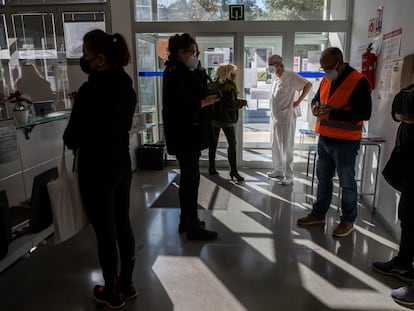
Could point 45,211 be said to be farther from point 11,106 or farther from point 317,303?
point 317,303

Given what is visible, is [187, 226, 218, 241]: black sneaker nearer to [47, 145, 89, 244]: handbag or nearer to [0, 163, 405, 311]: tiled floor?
[0, 163, 405, 311]: tiled floor

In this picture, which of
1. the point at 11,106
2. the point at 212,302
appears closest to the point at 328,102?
the point at 212,302

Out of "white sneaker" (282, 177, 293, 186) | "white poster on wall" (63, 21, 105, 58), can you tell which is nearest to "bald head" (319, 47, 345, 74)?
"white sneaker" (282, 177, 293, 186)

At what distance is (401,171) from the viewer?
200 cm

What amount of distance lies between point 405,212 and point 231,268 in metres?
1.18

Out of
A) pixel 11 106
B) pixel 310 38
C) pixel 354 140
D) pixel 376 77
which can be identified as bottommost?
pixel 354 140

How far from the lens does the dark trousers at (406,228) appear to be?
6.69 ft

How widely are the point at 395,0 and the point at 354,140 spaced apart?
1.36m

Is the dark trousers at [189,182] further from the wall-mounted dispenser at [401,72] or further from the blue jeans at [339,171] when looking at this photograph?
the wall-mounted dispenser at [401,72]

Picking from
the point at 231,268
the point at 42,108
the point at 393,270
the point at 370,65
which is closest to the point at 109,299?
the point at 231,268

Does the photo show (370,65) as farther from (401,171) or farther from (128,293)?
(128,293)

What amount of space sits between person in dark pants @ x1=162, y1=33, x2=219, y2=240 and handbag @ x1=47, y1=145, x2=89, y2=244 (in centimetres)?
89

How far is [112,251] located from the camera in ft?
6.03

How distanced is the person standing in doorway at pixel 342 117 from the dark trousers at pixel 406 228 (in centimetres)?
60
